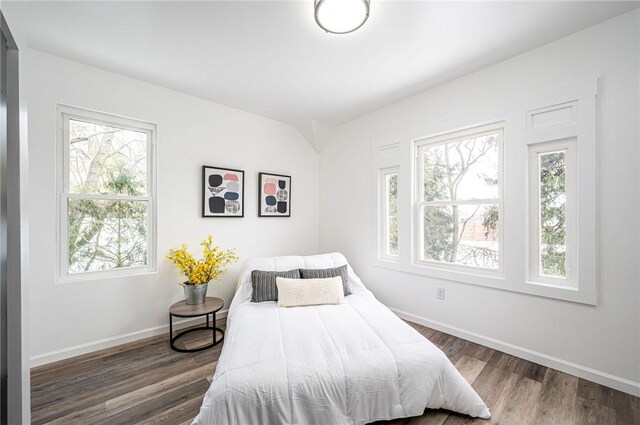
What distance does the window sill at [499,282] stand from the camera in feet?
6.49

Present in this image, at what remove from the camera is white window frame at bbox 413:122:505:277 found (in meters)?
2.44

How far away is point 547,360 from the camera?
6.97 feet

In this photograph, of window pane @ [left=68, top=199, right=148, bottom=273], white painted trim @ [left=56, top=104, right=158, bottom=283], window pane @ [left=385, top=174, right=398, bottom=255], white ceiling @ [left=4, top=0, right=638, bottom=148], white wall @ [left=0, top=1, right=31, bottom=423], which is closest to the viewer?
white wall @ [left=0, top=1, right=31, bottom=423]

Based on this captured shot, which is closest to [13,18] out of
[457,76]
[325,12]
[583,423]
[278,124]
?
[325,12]

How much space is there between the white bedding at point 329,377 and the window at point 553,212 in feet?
4.15

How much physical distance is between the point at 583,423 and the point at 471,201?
171cm

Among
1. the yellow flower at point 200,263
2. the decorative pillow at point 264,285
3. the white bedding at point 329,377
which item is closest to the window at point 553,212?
the white bedding at point 329,377

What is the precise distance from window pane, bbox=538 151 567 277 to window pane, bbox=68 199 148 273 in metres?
3.67

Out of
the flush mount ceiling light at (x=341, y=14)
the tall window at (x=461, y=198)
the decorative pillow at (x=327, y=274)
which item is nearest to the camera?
the flush mount ceiling light at (x=341, y=14)

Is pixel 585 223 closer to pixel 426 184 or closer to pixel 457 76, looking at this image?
pixel 426 184

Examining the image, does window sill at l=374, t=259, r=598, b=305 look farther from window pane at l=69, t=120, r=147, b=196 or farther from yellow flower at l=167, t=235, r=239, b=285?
window pane at l=69, t=120, r=147, b=196

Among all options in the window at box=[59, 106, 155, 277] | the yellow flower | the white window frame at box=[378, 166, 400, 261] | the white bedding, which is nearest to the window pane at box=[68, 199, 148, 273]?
the window at box=[59, 106, 155, 277]

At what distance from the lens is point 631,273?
179cm

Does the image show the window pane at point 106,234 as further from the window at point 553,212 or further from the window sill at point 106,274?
the window at point 553,212
